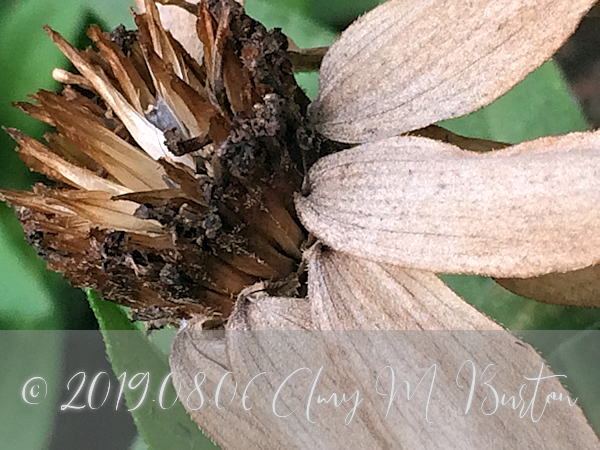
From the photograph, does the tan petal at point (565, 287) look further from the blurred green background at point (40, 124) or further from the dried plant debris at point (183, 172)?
the blurred green background at point (40, 124)

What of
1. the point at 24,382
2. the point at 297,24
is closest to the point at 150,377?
the point at 24,382

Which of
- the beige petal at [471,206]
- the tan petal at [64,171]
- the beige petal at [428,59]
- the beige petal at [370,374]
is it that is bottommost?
the beige petal at [370,374]

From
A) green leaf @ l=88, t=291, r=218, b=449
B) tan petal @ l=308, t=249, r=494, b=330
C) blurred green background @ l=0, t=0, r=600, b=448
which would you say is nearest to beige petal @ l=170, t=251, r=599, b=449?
tan petal @ l=308, t=249, r=494, b=330

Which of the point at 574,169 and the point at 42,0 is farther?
the point at 42,0

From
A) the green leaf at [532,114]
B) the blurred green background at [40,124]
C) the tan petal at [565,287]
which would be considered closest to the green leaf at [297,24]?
the blurred green background at [40,124]

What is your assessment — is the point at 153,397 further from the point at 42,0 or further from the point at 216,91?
the point at 42,0

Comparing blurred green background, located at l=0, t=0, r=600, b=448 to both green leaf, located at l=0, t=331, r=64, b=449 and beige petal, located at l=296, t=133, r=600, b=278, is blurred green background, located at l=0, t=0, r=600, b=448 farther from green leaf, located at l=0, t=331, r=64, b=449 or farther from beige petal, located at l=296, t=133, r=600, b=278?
beige petal, located at l=296, t=133, r=600, b=278

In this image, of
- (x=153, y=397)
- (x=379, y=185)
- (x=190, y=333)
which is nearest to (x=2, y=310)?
(x=153, y=397)
